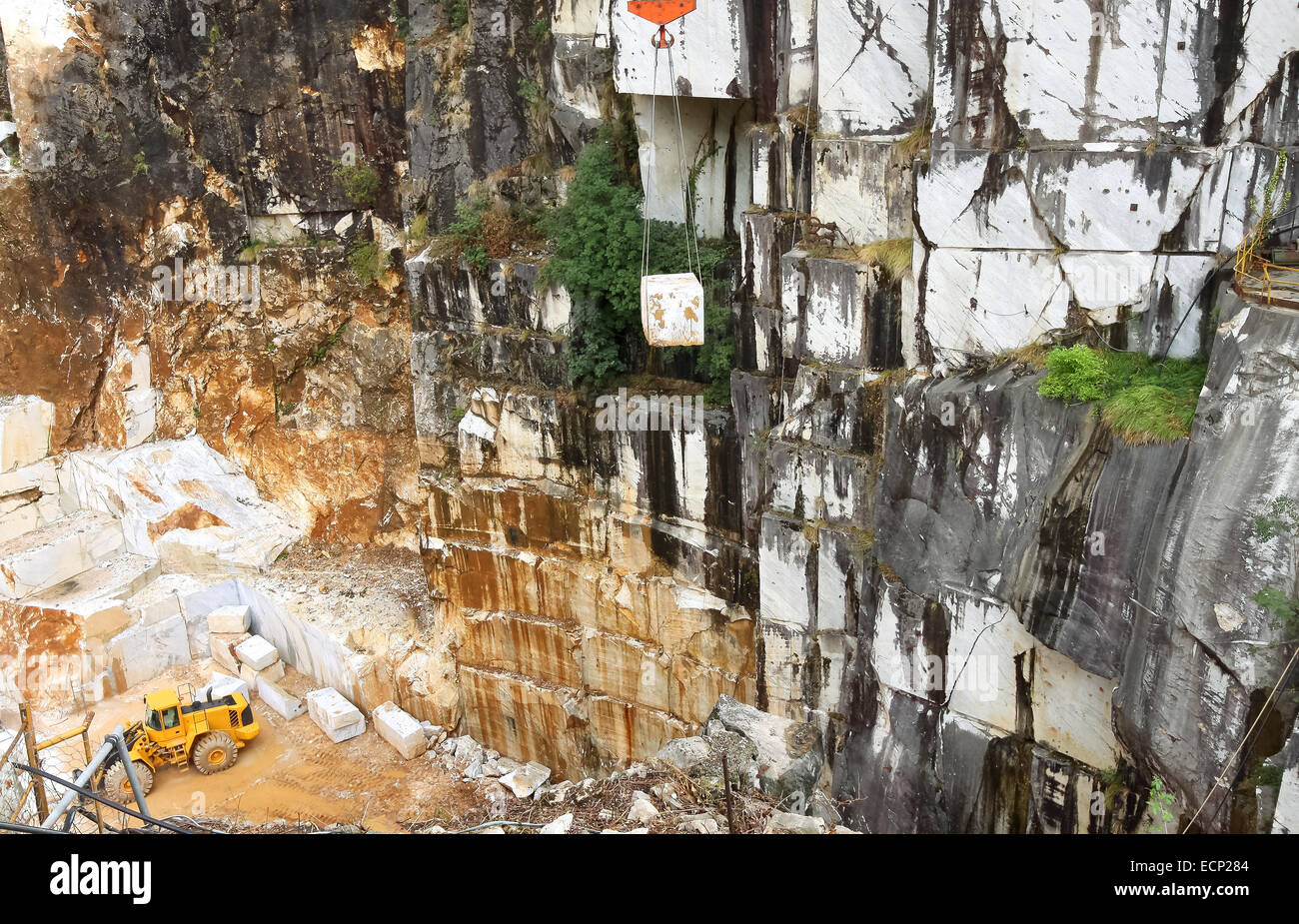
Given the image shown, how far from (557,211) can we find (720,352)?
2.97 meters

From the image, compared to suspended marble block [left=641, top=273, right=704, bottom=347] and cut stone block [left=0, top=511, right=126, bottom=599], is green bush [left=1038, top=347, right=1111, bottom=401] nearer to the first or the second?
suspended marble block [left=641, top=273, right=704, bottom=347]

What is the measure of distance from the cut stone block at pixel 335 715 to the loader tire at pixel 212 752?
1.32 m

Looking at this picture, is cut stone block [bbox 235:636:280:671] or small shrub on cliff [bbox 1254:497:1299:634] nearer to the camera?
small shrub on cliff [bbox 1254:497:1299:634]

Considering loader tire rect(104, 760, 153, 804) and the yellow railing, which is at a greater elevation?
the yellow railing

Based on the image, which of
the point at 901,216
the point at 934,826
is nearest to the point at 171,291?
the point at 901,216

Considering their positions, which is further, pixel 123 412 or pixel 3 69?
pixel 123 412

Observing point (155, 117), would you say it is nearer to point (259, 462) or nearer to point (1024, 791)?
point (259, 462)

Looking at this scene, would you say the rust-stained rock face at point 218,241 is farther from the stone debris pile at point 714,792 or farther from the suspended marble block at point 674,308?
the stone debris pile at point 714,792

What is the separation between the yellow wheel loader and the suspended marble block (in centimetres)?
859

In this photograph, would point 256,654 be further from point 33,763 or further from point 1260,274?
point 1260,274

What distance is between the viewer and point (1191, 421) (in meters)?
7.68

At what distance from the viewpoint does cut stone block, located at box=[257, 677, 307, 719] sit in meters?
15.6

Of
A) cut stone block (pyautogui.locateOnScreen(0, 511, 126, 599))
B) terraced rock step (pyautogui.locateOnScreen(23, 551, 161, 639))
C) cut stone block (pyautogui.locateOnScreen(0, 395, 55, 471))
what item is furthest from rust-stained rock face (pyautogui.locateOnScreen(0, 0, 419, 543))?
terraced rock step (pyautogui.locateOnScreen(23, 551, 161, 639))

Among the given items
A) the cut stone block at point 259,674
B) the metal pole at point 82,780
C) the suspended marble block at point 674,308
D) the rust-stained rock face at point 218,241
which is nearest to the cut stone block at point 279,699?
the cut stone block at point 259,674
